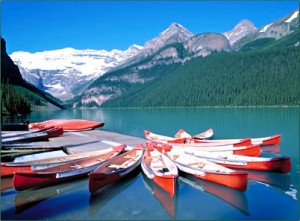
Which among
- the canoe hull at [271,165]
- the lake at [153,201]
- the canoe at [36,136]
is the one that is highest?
the canoe at [36,136]

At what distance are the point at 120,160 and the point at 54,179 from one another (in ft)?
19.2

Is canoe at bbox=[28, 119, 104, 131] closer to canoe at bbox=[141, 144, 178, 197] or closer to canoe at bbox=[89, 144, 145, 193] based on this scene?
canoe at bbox=[141, 144, 178, 197]

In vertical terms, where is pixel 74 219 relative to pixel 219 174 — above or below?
below

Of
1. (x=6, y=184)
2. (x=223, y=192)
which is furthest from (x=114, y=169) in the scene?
(x=223, y=192)

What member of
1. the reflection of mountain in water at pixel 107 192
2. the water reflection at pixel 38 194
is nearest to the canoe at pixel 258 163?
the reflection of mountain in water at pixel 107 192

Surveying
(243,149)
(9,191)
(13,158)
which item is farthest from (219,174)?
(13,158)

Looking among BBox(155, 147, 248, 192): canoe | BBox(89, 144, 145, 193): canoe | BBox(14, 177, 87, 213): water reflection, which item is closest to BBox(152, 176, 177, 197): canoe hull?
BBox(89, 144, 145, 193): canoe

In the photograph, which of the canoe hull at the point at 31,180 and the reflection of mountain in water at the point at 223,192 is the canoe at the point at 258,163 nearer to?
the reflection of mountain in water at the point at 223,192

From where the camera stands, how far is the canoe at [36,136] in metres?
38.3

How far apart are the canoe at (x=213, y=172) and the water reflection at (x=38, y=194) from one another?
7132 millimetres

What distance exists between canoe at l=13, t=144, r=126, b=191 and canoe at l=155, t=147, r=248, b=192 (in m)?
6.28

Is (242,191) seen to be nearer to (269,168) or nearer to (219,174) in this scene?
(219,174)

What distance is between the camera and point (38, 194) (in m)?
20.2

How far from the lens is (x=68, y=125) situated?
57.0 metres
